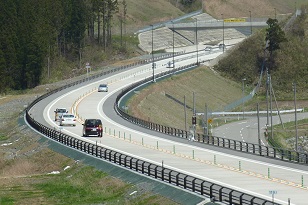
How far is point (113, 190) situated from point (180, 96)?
276ft

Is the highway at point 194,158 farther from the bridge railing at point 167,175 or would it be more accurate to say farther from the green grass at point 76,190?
the green grass at point 76,190

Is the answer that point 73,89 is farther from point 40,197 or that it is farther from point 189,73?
point 40,197

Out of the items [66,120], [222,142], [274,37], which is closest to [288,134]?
[66,120]

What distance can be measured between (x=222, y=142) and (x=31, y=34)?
75954 mm

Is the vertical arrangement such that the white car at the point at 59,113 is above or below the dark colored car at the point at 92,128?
below

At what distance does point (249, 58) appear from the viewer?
178125 mm

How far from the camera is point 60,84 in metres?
146

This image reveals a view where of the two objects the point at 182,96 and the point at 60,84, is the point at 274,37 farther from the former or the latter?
the point at 60,84

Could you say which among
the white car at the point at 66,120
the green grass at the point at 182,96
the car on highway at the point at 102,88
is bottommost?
the green grass at the point at 182,96

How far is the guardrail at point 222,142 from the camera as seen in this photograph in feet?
215

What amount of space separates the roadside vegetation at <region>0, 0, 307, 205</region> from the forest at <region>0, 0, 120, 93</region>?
14 centimetres

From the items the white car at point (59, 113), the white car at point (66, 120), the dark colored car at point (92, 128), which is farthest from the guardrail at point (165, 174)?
the white car at point (59, 113)

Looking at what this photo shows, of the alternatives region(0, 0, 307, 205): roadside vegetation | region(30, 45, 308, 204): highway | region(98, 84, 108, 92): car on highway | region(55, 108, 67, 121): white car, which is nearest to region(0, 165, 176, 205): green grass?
region(0, 0, 307, 205): roadside vegetation

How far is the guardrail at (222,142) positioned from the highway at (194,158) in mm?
929
